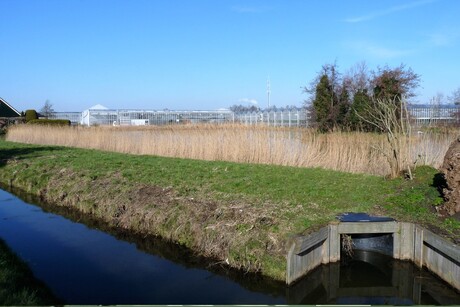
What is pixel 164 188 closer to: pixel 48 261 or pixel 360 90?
pixel 48 261

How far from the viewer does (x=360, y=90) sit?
66.1 ft

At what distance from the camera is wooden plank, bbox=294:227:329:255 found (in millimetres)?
5195

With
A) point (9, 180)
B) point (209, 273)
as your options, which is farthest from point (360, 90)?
point (209, 273)

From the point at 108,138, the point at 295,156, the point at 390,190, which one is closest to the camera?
the point at 390,190

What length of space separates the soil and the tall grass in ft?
9.38

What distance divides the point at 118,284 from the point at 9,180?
856cm

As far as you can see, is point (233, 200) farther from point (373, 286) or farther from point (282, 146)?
point (282, 146)

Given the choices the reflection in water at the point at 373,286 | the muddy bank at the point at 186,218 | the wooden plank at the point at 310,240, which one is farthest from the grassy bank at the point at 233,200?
the reflection in water at the point at 373,286

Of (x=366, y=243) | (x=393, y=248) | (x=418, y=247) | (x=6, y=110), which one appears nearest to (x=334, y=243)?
(x=366, y=243)

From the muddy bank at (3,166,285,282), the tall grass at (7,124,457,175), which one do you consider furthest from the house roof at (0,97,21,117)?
the muddy bank at (3,166,285,282)

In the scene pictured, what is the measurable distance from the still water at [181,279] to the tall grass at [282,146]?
4.43 meters

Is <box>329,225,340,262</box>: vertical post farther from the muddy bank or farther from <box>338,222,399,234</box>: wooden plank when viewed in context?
the muddy bank

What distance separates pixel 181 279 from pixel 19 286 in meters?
1.88

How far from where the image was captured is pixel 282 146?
1237 cm
